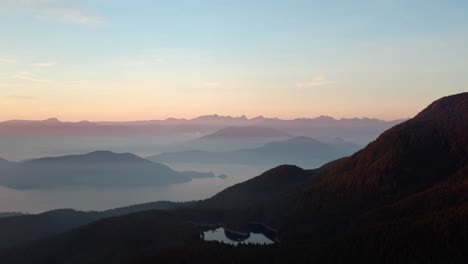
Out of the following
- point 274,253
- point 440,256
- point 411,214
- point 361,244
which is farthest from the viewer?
point 411,214

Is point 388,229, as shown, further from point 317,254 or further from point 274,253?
point 274,253

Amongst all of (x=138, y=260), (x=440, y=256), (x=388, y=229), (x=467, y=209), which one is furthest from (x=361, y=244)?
(x=138, y=260)

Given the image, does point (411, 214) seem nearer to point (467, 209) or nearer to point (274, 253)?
point (467, 209)

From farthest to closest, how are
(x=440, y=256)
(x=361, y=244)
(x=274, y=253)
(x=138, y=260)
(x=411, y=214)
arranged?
(x=411, y=214) < (x=138, y=260) < (x=274, y=253) < (x=361, y=244) < (x=440, y=256)

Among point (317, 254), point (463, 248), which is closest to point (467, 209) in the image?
point (463, 248)

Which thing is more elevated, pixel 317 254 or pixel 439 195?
pixel 439 195

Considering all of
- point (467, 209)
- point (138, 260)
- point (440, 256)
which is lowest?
point (138, 260)

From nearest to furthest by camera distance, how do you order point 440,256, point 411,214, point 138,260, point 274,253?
1. point 440,256
2. point 274,253
3. point 138,260
4. point 411,214

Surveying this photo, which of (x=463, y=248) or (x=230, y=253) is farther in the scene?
(x=230, y=253)

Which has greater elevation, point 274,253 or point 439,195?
point 439,195
